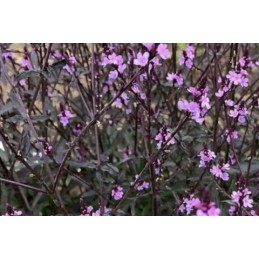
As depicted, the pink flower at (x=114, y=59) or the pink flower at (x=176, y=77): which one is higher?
the pink flower at (x=114, y=59)

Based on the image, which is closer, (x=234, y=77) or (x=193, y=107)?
(x=193, y=107)

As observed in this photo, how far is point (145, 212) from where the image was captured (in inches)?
76.7

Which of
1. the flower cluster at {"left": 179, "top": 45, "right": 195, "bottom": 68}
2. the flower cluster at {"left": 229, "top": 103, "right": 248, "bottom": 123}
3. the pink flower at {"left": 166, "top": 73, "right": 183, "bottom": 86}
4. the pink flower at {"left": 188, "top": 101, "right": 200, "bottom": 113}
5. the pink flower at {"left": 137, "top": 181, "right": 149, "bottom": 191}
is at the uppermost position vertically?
the flower cluster at {"left": 179, "top": 45, "right": 195, "bottom": 68}

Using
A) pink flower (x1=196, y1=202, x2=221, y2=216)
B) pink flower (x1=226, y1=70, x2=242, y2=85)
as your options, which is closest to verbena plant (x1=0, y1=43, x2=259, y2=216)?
pink flower (x1=226, y1=70, x2=242, y2=85)

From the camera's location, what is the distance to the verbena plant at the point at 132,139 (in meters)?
1.41

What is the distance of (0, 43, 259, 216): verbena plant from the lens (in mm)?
1407

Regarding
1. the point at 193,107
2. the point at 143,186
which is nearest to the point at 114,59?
the point at 193,107

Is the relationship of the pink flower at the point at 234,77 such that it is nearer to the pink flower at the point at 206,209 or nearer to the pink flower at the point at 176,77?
the pink flower at the point at 176,77

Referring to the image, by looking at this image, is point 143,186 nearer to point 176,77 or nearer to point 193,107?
point 176,77

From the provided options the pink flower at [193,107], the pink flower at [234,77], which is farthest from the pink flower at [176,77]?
the pink flower at [193,107]

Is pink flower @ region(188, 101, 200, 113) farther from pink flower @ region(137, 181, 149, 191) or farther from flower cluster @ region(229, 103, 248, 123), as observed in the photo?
pink flower @ region(137, 181, 149, 191)

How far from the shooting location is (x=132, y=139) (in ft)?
Result: 6.71

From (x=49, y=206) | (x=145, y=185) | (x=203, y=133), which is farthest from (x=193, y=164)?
(x=49, y=206)

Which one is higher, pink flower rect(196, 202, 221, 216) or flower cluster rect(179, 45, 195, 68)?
flower cluster rect(179, 45, 195, 68)
